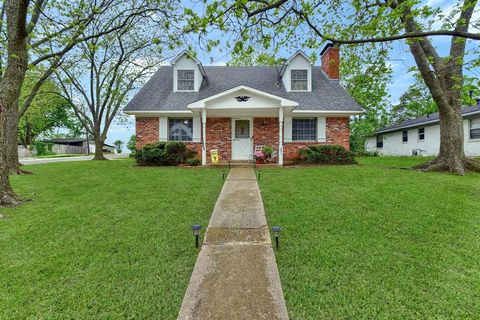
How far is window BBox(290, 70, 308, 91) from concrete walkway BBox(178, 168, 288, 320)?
10.7 m

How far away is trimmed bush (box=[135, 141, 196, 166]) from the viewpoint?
11242mm

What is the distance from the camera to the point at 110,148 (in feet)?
228

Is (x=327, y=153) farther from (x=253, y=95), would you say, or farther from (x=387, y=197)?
(x=387, y=197)

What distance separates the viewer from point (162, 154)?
1120 cm

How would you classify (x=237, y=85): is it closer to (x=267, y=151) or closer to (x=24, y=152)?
(x=267, y=151)

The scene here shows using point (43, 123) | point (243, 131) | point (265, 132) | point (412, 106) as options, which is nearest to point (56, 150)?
point (43, 123)

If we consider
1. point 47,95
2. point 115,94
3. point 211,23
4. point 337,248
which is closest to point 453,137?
point 337,248

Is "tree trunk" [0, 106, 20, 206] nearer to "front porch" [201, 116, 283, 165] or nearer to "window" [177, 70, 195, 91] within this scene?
"front porch" [201, 116, 283, 165]

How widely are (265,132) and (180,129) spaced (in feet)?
14.6

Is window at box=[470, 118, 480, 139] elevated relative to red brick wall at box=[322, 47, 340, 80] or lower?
lower

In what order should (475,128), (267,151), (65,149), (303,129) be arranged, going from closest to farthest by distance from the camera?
(267,151) → (303,129) → (475,128) → (65,149)

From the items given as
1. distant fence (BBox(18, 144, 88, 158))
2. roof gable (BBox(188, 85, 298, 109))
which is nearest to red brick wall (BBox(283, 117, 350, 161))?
roof gable (BBox(188, 85, 298, 109))

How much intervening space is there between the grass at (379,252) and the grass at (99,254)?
4.37 ft

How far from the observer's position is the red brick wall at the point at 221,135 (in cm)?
1263
